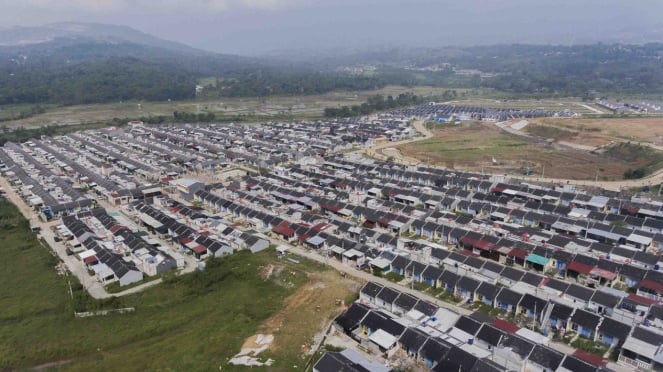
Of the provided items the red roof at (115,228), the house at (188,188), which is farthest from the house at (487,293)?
the house at (188,188)

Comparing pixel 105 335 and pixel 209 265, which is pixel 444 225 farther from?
pixel 105 335

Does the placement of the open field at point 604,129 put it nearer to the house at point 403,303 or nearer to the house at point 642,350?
the house at point 642,350

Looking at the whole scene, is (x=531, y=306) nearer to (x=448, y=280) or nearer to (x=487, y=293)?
(x=487, y=293)

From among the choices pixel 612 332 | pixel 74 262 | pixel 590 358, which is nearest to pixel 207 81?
pixel 74 262

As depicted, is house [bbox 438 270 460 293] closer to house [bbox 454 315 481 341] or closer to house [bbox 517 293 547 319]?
house [bbox 517 293 547 319]

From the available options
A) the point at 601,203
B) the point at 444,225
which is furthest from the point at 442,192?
the point at 601,203

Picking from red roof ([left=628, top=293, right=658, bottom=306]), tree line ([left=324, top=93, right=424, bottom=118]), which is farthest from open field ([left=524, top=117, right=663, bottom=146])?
red roof ([left=628, top=293, right=658, bottom=306])

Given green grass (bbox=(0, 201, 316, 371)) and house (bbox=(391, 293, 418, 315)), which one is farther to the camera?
house (bbox=(391, 293, 418, 315))
